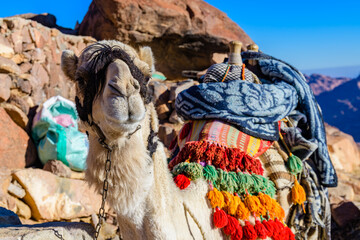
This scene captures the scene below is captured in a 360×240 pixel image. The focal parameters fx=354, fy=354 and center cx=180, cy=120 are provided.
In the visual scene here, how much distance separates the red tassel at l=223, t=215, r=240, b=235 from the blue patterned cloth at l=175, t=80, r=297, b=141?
631 millimetres

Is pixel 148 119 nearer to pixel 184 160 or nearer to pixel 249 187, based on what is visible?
pixel 184 160

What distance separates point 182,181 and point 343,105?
40.6 metres

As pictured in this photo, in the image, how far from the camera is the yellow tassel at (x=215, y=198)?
71.4 inches

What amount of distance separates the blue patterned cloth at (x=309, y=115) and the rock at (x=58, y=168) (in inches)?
134

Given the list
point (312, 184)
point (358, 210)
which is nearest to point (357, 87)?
point (358, 210)

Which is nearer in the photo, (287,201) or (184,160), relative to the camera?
(184,160)

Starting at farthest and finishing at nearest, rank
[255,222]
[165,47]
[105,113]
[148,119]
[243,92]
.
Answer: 1. [165,47]
2. [243,92]
3. [255,222]
4. [148,119]
5. [105,113]

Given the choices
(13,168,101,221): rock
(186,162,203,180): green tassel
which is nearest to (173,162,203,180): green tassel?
(186,162,203,180): green tassel

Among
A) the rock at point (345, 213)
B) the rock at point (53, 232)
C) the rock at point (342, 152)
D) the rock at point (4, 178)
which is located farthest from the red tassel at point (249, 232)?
the rock at point (342, 152)

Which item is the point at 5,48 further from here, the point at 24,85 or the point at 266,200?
the point at 266,200

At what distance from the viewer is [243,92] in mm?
2318

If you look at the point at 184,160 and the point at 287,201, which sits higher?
the point at 184,160

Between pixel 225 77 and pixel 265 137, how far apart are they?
19.9 inches

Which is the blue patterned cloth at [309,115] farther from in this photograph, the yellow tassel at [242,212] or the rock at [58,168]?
the rock at [58,168]
